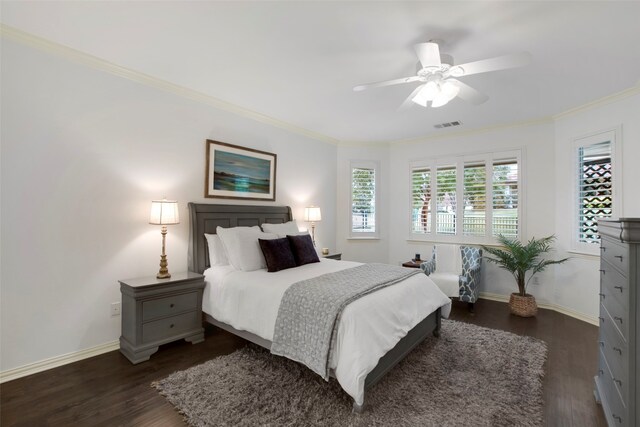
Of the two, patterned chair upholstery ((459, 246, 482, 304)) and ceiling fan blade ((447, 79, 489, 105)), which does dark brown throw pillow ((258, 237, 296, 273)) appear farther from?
patterned chair upholstery ((459, 246, 482, 304))

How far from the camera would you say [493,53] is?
2.56m

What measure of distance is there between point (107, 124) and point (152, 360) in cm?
224

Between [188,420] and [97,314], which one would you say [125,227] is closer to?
[97,314]

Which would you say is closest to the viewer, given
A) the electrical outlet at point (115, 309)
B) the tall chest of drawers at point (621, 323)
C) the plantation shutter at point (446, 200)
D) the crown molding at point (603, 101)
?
the tall chest of drawers at point (621, 323)

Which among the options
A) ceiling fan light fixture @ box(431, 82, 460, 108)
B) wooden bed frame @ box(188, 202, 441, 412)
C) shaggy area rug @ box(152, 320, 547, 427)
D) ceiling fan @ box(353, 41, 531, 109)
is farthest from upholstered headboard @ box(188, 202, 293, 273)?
ceiling fan light fixture @ box(431, 82, 460, 108)

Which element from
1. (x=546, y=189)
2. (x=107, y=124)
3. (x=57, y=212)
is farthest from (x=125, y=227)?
(x=546, y=189)

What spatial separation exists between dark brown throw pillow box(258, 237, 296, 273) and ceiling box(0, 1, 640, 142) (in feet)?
5.67

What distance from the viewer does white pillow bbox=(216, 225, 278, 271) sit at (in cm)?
317

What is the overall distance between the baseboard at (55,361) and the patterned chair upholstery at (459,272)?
391 cm

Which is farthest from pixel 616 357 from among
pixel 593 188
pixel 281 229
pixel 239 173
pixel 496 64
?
pixel 239 173

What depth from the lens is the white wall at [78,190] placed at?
7.80ft

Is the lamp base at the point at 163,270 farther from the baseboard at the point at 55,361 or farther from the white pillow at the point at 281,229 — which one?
the white pillow at the point at 281,229

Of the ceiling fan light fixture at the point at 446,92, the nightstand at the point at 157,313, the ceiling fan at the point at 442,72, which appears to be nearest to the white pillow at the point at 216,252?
the nightstand at the point at 157,313

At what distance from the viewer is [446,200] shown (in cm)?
513
